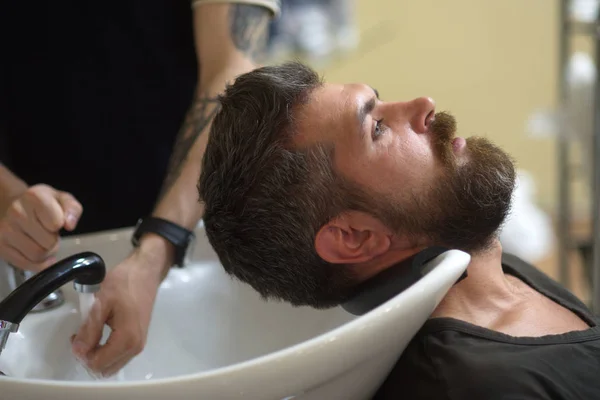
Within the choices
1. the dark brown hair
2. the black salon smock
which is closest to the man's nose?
the dark brown hair

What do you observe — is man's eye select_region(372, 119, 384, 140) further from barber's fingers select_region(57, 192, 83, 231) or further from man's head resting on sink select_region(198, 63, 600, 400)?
barber's fingers select_region(57, 192, 83, 231)

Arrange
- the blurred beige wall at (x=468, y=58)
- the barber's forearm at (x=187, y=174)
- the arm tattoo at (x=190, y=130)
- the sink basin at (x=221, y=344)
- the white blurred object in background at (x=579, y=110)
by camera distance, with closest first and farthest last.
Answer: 1. the sink basin at (x=221, y=344)
2. the barber's forearm at (x=187, y=174)
3. the arm tattoo at (x=190, y=130)
4. the white blurred object in background at (x=579, y=110)
5. the blurred beige wall at (x=468, y=58)

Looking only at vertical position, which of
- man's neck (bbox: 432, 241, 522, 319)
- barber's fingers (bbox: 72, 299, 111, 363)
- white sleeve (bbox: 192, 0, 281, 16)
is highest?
white sleeve (bbox: 192, 0, 281, 16)

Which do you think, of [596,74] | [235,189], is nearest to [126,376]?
[235,189]

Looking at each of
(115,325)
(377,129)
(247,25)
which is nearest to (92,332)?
(115,325)

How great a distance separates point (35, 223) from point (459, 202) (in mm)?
599

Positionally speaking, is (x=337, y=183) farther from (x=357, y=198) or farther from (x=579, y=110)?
(x=579, y=110)

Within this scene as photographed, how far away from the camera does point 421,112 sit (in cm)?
98

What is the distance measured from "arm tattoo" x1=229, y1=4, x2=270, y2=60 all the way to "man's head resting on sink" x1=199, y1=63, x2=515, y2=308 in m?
0.31

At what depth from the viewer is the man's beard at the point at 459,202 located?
92 cm

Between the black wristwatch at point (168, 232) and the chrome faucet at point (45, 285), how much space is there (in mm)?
130

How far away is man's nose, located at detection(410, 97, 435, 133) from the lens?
3.18 ft

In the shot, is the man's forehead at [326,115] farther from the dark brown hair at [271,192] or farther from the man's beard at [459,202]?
the man's beard at [459,202]

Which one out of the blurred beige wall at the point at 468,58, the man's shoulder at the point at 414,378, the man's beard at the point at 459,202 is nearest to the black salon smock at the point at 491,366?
the man's shoulder at the point at 414,378
